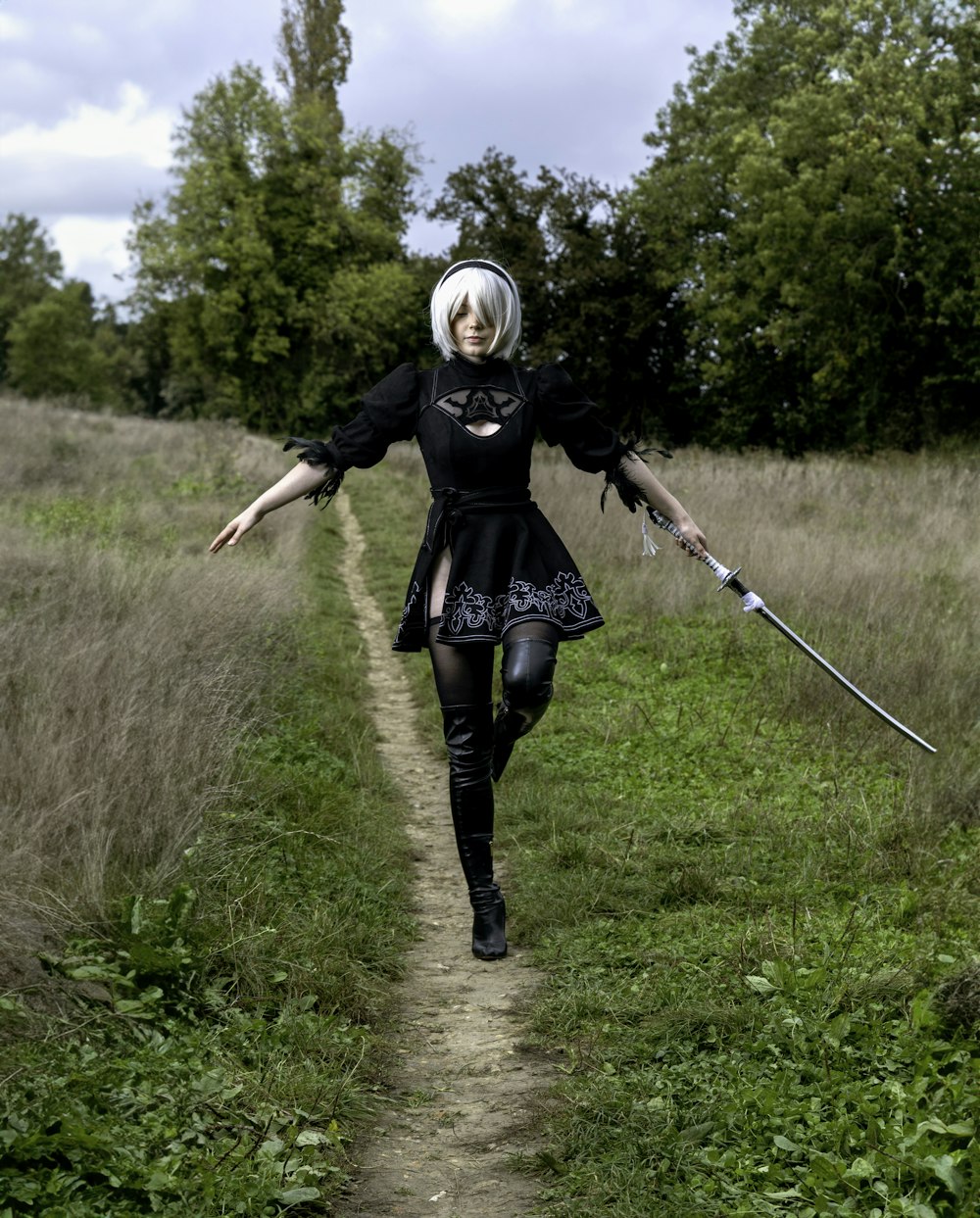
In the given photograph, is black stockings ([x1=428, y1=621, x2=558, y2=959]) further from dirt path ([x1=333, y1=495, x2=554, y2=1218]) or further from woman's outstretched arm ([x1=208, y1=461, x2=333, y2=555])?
woman's outstretched arm ([x1=208, y1=461, x2=333, y2=555])

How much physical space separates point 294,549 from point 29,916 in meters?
9.24

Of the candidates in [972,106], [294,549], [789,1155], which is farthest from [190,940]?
[972,106]

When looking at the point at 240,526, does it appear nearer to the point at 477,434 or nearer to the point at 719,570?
the point at 477,434

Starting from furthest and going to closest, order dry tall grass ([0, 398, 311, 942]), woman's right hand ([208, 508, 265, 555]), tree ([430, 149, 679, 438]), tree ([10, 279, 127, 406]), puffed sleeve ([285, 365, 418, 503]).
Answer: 1. tree ([10, 279, 127, 406])
2. tree ([430, 149, 679, 438])
3. puffed sleeve ([285, 365, 418, 503])
4. woman's right hand ([208, 508, 265, 555])
5. dry tall grass ([0, 398, 311, 942])

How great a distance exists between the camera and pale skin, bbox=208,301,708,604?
4.36 meters

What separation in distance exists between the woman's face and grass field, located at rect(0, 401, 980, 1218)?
1990 millimetres

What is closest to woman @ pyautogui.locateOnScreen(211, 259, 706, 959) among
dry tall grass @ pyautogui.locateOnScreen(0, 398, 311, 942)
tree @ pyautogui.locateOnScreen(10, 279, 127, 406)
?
dry tall grass @ pyautogui.locateOnScreen(0, 398, 311, 942)

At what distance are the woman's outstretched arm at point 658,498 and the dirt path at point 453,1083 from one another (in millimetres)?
1672

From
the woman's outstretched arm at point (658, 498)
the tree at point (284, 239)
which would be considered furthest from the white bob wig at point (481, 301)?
the tree at point (284, 239)

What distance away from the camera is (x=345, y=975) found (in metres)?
4.15

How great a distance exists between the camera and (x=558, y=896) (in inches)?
197

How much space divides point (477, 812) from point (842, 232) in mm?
23911

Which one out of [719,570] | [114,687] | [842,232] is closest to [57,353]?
[842,232]

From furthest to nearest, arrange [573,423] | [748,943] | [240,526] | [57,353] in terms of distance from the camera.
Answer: [57,353] → [573,423] → [240,526] → [748,943]
